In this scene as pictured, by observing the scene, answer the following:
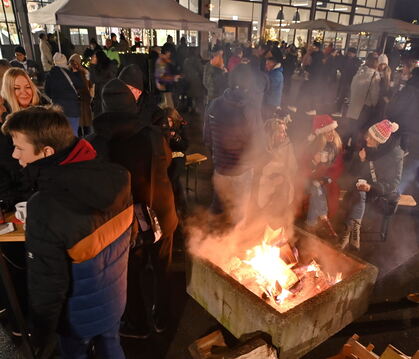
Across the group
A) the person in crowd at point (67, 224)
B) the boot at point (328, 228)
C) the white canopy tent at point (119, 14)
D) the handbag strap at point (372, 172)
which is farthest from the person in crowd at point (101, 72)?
the person in crowd at point (67, 224)

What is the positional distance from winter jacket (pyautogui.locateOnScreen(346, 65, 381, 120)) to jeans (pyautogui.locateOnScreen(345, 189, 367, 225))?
170 inches

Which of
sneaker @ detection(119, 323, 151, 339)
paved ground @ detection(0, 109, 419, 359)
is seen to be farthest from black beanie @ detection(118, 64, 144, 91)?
sneaker @ detection(119, 323, 151, 339)

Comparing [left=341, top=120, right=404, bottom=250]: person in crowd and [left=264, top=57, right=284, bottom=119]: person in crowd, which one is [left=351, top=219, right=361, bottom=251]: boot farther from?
[left=264, top=57, right=284, bottom=119]: person in crowd

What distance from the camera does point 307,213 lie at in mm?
5484

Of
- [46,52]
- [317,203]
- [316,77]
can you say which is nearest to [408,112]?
[317,203]

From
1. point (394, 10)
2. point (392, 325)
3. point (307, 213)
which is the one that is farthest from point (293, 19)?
point (392, 325)

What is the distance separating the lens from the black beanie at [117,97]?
3.05 m

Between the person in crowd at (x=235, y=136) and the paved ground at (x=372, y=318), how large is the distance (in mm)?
1201

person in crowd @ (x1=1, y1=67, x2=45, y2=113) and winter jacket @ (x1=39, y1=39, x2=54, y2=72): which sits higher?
person in crowd @ (x1=1, y1=67, x2=45, y2=113)

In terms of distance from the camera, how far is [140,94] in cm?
399

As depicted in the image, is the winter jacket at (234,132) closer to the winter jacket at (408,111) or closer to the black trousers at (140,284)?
the black trousers at (140,284)

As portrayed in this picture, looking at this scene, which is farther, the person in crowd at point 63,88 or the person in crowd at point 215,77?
the person in crowd at point 215,77

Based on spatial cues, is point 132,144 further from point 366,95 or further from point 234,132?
point 366,95

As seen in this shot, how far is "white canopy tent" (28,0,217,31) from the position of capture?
5.74 m
